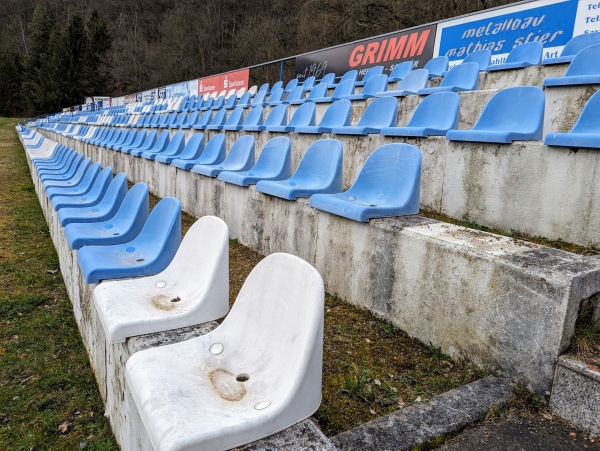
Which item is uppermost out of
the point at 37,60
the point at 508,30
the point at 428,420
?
the point at 37,60

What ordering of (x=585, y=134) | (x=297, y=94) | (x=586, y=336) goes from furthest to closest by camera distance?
(x=297, y=94) → (x=585, y=134) → (x=586, y=336)

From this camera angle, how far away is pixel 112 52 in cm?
4097

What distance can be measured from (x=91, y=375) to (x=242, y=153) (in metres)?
2.63

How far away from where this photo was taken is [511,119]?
288 cm

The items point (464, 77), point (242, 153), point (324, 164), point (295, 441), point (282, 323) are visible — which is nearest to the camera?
point (295, 441)

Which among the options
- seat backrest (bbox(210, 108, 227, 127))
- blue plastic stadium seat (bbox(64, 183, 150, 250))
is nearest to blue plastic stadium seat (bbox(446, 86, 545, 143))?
blue plastic stadium seat (bbox(64, 183, 150, 250))

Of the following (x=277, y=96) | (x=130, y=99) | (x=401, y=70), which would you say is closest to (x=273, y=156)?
(x=401, y=70)

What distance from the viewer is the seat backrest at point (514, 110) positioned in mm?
2698

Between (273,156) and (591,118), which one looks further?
(273,156)

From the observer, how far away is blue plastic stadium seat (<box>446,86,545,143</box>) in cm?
248

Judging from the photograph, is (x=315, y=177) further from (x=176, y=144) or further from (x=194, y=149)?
(x=176, y=144)

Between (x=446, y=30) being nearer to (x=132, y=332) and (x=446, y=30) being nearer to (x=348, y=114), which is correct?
(x=348, y=114)

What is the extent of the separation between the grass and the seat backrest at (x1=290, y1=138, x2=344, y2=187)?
0.72 meters

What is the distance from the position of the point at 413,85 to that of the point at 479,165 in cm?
305
